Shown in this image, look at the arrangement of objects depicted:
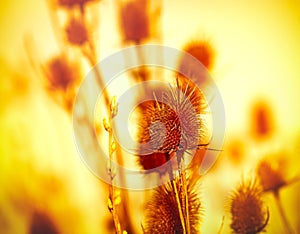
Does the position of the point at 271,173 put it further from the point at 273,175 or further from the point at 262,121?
the point at 262,121

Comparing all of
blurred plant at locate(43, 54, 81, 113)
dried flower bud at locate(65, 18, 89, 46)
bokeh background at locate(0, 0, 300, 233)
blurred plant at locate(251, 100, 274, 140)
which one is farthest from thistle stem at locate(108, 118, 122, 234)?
blurred plant at locate(251, 100, 274, 140)

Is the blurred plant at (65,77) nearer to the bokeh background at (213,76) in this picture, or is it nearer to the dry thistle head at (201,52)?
the bokeh background at (213,76)

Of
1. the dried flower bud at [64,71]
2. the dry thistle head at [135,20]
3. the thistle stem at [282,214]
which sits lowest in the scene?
the thistle stem at [282,214]

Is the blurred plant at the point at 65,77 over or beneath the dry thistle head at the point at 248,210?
over

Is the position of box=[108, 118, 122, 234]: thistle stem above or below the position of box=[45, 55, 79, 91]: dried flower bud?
below

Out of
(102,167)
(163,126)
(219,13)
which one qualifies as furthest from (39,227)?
Result: (219,13)

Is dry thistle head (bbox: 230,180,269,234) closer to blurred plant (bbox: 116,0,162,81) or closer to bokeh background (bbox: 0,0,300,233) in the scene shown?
bokeh background (bbox: 0,0,300,233)

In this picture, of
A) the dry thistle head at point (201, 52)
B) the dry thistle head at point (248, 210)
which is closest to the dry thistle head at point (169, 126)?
the dry thistle head at point (201, 52)

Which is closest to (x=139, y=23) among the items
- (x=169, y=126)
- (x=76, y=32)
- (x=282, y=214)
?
(x=76, y=32)
